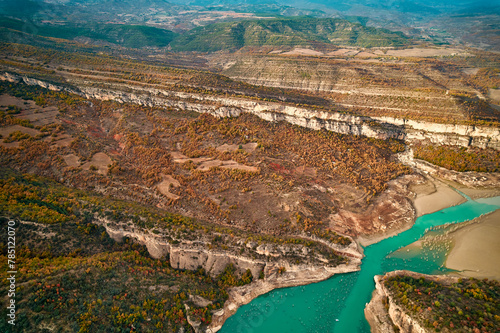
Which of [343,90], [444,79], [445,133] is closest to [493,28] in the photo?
[444,79]

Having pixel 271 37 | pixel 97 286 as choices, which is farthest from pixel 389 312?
pixel 271 37

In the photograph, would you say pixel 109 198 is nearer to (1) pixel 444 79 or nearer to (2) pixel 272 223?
(2) pixel 272 223

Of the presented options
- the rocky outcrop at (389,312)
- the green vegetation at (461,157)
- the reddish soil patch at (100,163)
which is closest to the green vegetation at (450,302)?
the rocky outcrop at (389,312)

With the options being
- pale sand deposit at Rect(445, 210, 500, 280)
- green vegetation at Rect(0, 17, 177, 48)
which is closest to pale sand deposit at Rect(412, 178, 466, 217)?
pale sand deposit at Rect(445, 210, 500, 280)

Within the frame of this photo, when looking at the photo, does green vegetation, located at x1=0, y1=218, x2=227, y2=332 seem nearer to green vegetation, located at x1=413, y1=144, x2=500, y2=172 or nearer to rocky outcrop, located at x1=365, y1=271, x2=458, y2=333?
rocky outcrop, located at x1=365, y1=271, x2=458, y2=333

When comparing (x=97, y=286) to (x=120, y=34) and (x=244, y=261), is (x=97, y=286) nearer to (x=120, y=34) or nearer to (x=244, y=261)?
(x=244, y=261)
